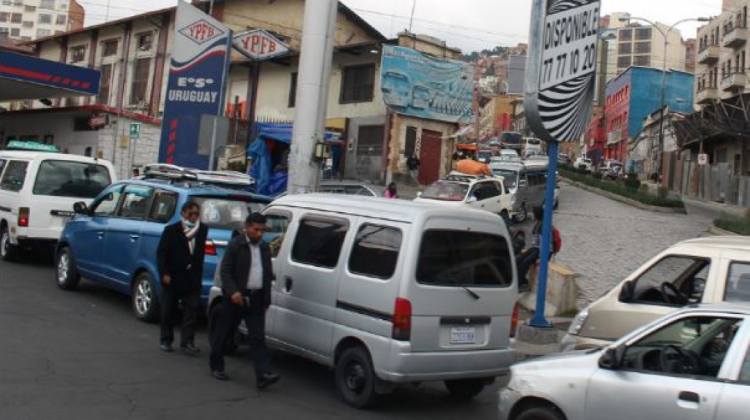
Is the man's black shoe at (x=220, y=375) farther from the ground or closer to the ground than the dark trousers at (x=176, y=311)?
closer to the ground

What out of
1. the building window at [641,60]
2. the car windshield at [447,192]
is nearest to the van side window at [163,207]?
the car windshield at [447,192]

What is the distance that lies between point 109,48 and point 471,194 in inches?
1330

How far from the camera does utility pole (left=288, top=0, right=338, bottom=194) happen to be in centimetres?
1346

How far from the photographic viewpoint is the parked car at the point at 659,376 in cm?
424

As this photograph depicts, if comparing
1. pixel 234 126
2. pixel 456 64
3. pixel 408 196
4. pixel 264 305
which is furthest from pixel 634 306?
pixel 234 126

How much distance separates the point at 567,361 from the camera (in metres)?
5.11

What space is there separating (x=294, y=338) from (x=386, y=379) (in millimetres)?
1387

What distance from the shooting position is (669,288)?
6996mm

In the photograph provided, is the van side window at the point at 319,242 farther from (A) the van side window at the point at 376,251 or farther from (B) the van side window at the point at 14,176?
(B) the van side window at the point at 14,176

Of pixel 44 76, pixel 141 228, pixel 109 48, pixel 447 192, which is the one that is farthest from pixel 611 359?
pixel 109 48

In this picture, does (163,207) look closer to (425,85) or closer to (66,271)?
(66,271)

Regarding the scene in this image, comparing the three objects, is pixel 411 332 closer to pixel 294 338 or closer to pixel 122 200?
pixel 294 338

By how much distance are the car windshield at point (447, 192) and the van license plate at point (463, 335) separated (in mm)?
16216

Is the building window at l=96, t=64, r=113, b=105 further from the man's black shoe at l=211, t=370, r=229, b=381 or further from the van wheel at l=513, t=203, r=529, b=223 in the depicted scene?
the man's black shoe at l=211, t=370, r=229, b=381
